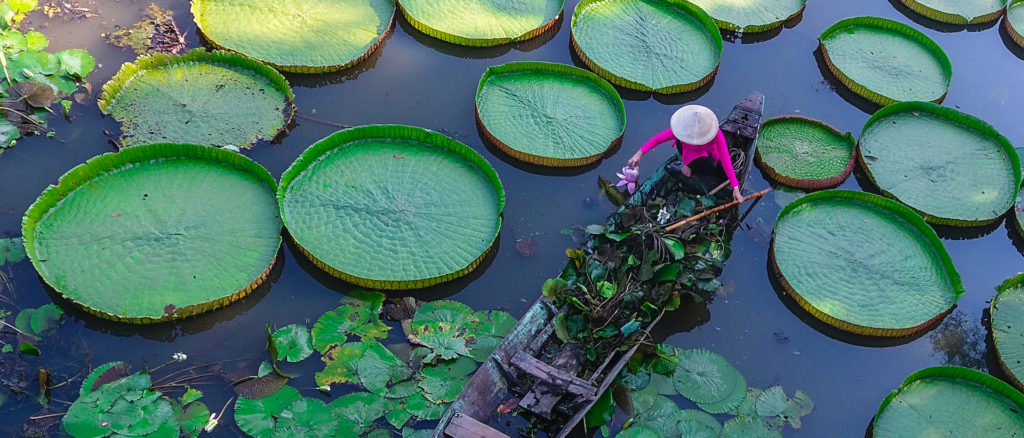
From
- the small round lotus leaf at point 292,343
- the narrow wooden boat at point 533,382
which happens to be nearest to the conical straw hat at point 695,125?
the narrow wooden boat at point 533,382

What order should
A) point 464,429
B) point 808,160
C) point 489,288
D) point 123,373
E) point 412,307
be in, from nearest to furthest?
1. point 464,429
2. point 123,373
3. point 412,307
4. point 489,288
5. point 808,160

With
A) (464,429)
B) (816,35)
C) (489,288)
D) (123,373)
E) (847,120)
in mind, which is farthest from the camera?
(816,35)

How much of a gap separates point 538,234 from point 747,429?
7.91ft

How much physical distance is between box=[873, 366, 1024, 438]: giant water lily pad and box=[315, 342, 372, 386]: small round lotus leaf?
157 inches

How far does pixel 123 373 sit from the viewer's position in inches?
203

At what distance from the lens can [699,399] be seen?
5.48 meters

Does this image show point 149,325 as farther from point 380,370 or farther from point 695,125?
point 695,125

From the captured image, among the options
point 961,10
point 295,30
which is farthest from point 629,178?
point 961,10

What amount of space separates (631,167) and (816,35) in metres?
4.17

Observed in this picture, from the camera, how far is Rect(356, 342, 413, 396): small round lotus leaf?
5.21m

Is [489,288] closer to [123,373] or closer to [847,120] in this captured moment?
[123,373]

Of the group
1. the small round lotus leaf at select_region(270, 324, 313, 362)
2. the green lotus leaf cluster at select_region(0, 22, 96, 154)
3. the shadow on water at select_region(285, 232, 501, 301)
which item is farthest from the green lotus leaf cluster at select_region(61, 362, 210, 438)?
the green lotus leaf cluster at select_region(0, 22, 96, 154)

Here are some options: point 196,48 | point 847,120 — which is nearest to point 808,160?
point 847,120

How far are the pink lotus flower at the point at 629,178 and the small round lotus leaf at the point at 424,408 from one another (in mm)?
2720
